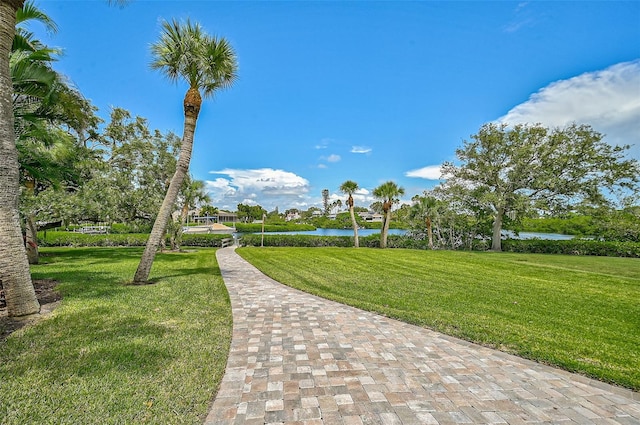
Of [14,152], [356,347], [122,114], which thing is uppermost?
[122,114]

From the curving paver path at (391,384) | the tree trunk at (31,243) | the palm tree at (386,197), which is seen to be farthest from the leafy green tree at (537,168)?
the tree trunk at (31,243)

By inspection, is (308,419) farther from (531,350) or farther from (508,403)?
(531,350)

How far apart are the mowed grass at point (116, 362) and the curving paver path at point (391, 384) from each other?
33 centimetres

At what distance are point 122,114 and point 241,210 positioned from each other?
65705 mm

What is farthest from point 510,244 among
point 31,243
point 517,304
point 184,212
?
point 31,243

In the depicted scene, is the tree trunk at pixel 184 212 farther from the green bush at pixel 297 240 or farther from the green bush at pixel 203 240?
the green bush at pixel 297 240

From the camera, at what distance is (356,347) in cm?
371

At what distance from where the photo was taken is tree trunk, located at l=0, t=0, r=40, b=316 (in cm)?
398

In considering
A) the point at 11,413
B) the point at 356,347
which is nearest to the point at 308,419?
the point at 356,347

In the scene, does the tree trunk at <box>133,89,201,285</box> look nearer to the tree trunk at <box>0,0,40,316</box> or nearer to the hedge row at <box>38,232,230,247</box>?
the tree trunk at <box>0,0,40,316</box>

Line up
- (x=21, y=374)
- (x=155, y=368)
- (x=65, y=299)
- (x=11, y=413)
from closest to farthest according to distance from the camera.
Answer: (x=11, y=413), (x=21, y=374), (x=155, y=368), (x=65, y=299)

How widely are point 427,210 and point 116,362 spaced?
70.0ft

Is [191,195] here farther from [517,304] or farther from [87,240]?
[517,304]

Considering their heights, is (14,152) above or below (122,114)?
below
